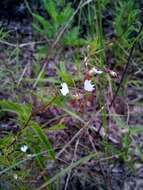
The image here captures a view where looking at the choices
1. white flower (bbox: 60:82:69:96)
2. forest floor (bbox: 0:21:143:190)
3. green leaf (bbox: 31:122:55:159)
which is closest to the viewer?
white flower (bbox: 60:82:69:96)

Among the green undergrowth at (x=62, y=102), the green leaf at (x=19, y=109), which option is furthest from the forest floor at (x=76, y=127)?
the green leaf at (x=19, y=109)

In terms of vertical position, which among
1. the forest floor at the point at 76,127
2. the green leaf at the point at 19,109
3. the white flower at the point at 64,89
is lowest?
the forest floor at the point at 76,127

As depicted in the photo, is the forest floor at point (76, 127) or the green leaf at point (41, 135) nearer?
the green leaf at point (41, 135)

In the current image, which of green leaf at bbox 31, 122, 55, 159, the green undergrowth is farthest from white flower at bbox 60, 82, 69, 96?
green leaf at bbox 31, 122, 55, 159

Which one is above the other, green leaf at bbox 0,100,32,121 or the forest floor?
green leaf at bbox 0,100,32,121

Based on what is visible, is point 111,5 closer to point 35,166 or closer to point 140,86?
point 140,86

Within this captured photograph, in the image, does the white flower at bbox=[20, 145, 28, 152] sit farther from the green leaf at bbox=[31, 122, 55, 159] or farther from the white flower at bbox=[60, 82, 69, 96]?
the white flower at bbox=[60, 82, 69, 96]

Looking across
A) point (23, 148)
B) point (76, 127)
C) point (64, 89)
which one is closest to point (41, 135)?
point (23, 148)

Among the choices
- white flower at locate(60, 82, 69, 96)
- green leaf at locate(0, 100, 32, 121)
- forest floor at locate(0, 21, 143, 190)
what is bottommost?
forest floor at locate(0, 21, 143, 190)

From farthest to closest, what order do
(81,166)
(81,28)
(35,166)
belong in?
1. (81,28)
2. (81,166)
3. (35,166)

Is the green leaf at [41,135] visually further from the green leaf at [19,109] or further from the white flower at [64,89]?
the white flower at [64,89]

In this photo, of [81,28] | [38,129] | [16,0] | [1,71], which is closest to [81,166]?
[38,129]
